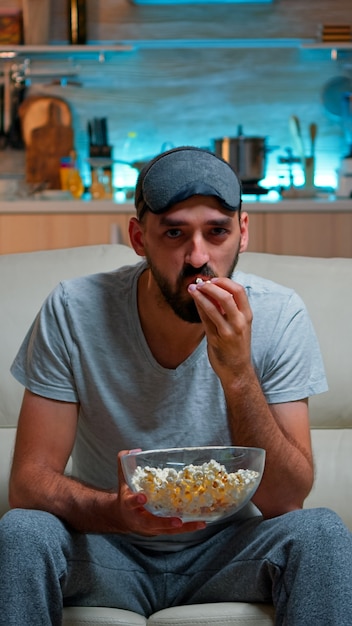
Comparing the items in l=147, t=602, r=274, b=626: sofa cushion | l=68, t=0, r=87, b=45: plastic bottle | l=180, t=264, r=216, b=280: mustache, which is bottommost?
l=147, t=602, r=274, b=626: sofa cushion

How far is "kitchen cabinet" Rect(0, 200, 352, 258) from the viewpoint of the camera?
4.20 metres

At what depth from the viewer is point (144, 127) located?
4.71 meters

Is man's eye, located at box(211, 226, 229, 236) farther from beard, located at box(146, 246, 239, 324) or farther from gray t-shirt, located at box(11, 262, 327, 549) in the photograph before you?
gray t-shirt, located at box(11, 262, 327, 549)

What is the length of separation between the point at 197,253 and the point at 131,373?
279 millimetres

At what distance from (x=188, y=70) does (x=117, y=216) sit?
2.93ft

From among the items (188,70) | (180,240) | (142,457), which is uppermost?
(188,70)

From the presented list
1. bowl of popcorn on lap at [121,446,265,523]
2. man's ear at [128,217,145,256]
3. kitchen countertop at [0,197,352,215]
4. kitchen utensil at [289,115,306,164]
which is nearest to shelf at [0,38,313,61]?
kitchen utensil at [289,115,306,164]

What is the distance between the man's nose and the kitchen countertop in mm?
2431

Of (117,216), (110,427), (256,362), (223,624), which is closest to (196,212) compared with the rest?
(256,362)

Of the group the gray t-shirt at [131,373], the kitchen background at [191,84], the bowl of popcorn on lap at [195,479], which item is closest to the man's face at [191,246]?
the gray t-shirt at [131,373]

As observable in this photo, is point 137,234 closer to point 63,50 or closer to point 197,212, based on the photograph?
point 197,212

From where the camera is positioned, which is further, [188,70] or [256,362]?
[188,70]

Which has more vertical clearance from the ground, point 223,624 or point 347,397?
point 347,397

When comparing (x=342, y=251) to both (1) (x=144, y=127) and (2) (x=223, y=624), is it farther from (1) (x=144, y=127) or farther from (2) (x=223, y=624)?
(2) (x=223, y=624)
